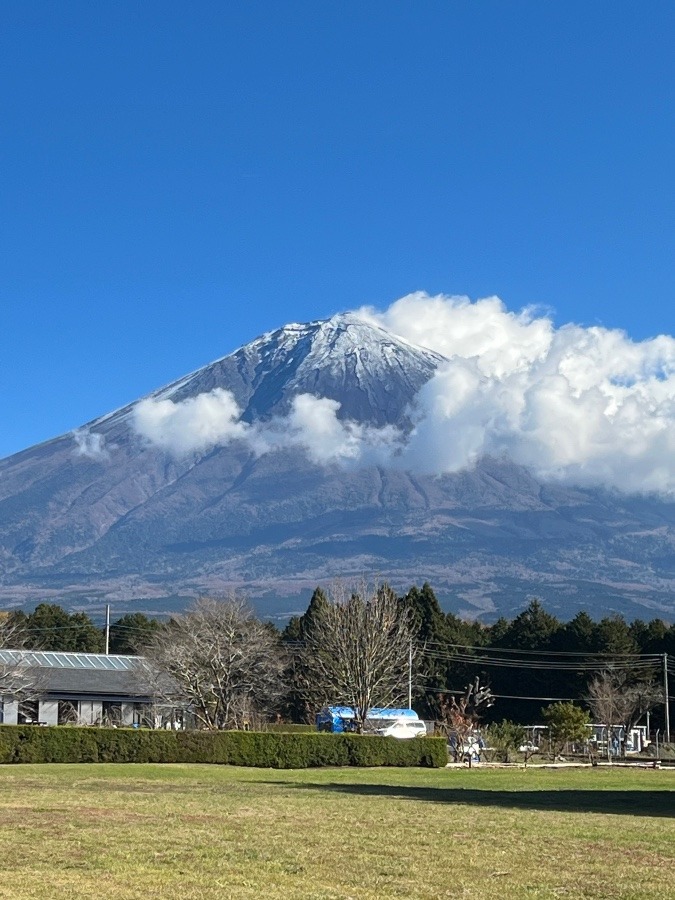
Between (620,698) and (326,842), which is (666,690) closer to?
(620,698)

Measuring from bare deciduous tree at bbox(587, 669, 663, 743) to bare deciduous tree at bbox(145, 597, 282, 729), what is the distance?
18.6 m

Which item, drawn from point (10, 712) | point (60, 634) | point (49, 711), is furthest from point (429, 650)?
point (10, 712)

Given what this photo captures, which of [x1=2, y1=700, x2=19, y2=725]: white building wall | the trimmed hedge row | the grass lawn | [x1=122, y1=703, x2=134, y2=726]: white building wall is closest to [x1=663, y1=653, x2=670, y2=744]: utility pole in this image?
the trimmed hedge row

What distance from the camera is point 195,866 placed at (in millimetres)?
12961

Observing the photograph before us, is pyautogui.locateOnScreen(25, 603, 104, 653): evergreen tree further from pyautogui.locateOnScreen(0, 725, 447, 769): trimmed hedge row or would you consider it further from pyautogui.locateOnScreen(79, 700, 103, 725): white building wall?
pyautogui.locateOnScreen(0, 725, 447, 769): trimmed hedge row

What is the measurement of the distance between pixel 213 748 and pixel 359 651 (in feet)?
69.0

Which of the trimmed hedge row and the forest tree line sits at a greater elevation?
the forest tree line

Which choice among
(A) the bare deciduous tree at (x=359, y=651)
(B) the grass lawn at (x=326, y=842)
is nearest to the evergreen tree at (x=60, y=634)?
(A) the bare deciduous tree at (x=359, y=651)

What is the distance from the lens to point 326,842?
15453 mm

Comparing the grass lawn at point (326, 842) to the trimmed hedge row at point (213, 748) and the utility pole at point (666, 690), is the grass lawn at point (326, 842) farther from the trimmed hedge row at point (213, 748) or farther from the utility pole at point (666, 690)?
the utility pole at point (666, 690)


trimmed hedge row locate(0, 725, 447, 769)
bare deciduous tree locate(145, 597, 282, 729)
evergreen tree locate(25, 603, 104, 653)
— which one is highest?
evergreen tree locate(25, 603, 104, 653)

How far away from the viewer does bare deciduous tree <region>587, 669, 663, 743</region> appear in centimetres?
6762

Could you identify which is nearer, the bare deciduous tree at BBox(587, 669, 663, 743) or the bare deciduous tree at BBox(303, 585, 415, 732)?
the bare deciduous tree at BBox(303, 585, 415, 732)

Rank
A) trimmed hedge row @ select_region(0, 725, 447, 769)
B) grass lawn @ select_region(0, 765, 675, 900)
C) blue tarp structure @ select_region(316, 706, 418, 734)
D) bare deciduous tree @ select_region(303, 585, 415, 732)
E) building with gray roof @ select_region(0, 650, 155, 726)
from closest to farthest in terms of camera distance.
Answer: grass lawn @ select_region(0, 765, 675, 900) < trimmed hedge row @ select_region(0, 725, 447, 769) < bare deciduous tree @ select_region(303, 585, 415, 732) < blue tarp structure @ select_region(316, 706, 418, 734) < building with gray roof @ select_region(0, 650, 155, 726)
